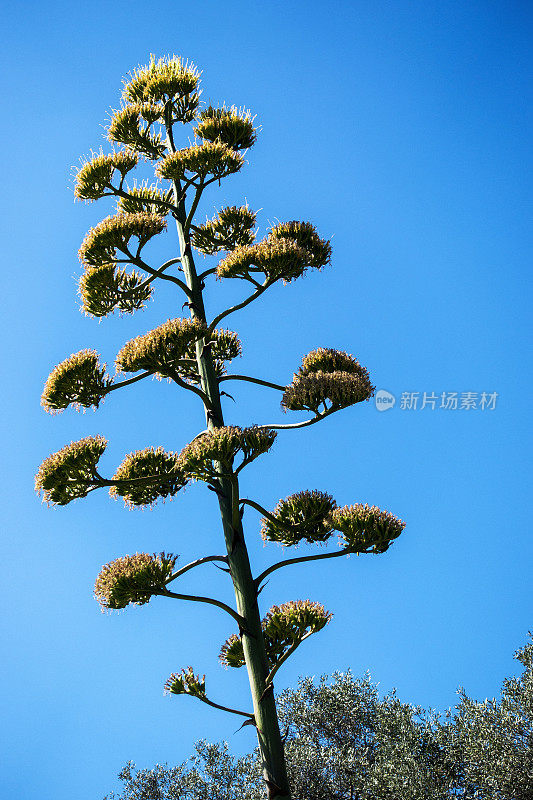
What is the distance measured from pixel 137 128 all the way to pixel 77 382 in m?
3.56

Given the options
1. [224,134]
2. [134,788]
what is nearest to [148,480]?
[224,134]

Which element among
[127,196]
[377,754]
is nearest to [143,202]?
[127,196]

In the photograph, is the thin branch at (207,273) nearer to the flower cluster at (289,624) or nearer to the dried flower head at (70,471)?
the dried flower head at (70,471)

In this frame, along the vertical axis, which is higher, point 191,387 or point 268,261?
point 268,261

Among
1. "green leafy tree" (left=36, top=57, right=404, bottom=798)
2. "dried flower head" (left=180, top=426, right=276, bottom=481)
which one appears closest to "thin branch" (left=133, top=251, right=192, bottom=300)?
"green leafy tree" (left=36, top=57, right=404, bottom=798)

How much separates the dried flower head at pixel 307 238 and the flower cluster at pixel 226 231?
0.86 meters

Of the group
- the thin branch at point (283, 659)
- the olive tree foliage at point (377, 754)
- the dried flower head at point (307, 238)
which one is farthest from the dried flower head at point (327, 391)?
the olive tree foliage at point (377, 754)

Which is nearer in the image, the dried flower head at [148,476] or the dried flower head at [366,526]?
the dried flower head at [366,526]

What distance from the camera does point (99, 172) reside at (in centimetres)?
814

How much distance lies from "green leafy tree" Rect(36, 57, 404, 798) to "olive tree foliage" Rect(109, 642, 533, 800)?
5.89 meters

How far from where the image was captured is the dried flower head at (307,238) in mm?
8305

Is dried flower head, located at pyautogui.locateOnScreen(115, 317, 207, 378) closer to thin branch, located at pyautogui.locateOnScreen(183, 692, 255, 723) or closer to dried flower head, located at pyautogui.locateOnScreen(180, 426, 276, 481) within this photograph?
dried flower head, located at pyautogui.locateOnScreen(180, 426, 276, 481)

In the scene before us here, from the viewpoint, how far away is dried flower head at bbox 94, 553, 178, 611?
22.1 feet

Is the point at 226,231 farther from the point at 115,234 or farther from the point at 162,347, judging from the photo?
the point at 162,347
